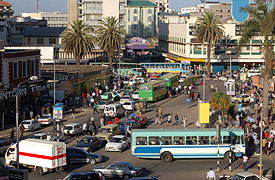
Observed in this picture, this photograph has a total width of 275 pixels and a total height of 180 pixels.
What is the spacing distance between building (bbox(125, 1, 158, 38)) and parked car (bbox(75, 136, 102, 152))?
107m

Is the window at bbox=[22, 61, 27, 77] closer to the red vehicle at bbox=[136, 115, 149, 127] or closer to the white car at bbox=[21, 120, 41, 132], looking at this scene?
the white car at bbox=[21, 120, 41, 132]

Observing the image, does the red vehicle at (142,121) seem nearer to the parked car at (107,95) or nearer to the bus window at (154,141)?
the bus window at (154,141)

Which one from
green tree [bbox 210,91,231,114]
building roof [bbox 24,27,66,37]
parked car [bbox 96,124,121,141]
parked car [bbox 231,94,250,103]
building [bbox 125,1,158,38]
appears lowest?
parked car [bbox 96,124,121,141]

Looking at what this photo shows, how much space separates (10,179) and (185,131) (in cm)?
1446

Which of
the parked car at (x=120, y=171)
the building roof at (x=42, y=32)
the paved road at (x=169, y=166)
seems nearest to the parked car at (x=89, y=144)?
the paved road at (x=169, y=166)

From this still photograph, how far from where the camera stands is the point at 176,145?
3550 centimetres

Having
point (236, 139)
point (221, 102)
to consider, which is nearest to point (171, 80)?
point (221, 102)

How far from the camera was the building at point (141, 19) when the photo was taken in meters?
144

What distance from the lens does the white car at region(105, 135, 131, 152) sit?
126 ft

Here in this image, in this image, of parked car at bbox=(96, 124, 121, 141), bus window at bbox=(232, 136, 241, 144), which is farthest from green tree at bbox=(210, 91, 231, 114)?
bus window at bbox=(232, 136, 241, 144)

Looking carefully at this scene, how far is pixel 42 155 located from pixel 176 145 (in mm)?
9534

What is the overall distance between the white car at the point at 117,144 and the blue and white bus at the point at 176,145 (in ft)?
10.3

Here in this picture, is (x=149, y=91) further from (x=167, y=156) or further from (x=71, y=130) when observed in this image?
(x=167, y=156)

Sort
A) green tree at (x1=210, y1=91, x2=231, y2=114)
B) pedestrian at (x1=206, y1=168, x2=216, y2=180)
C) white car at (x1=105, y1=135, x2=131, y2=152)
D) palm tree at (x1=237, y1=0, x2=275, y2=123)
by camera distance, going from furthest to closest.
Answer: green tree at (x1=210, y1=91, x2=231, y2=114) < palm tree at (x1=237, y1=0, x2=275, y2=123) < white car at (x1=105, y1=135, x2=131, y2=152) < pedestrian at (x1=206, y1=168, x2=216, y2=180)
